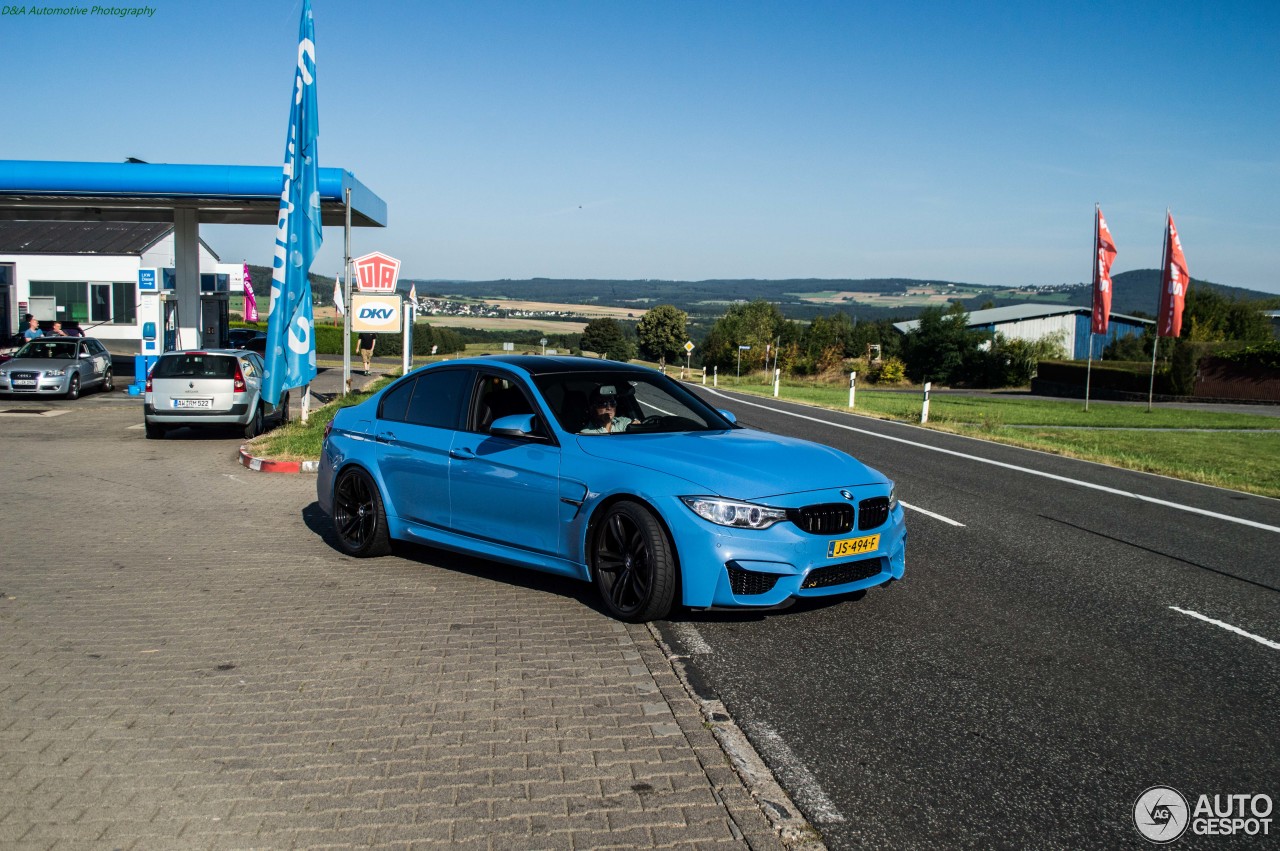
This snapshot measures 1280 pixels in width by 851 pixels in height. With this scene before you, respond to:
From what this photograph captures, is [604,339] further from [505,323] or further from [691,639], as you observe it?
[691,639]

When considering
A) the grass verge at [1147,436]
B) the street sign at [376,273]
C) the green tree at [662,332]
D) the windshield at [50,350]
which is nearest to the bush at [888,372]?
the grass verge at [1147,436]

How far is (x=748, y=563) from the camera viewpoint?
575 centimetres

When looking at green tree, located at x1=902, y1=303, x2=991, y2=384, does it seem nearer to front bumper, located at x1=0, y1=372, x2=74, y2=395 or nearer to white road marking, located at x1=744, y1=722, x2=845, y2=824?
front bumper, located at x1=0, y1=372, x2=74, y2=395

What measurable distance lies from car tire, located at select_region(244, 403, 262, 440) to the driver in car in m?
11.8

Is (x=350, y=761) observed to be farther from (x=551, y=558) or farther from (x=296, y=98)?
(x=296, y=98)

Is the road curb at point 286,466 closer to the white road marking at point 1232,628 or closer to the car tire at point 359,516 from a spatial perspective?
the car tire at point 359,516

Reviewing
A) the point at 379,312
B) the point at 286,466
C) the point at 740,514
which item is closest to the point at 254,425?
the point at 286,466

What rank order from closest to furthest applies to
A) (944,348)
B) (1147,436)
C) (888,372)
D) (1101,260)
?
(1147,436), (1101,260), (888,372), (944,348)

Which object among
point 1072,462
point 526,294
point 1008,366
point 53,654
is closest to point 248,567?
point 53,654

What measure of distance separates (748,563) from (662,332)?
114 metres

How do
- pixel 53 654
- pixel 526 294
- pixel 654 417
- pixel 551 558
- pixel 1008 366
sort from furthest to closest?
pixel 526 294
pixel 1008 366
pixel 654 417
pixel 551 558
pixel 53 654

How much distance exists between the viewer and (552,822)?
3658 mm

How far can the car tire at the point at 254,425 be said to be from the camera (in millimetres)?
17359

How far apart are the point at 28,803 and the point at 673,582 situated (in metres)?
3.31
